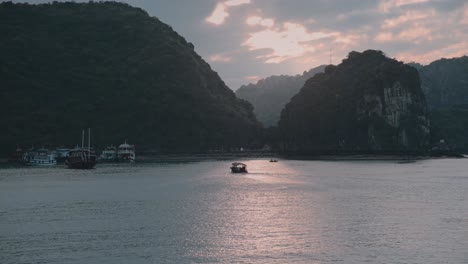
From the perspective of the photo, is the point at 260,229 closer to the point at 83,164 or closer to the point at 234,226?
the point at 234,226

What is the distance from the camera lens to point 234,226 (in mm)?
58875

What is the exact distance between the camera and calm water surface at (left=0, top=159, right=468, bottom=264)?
43.8 metres

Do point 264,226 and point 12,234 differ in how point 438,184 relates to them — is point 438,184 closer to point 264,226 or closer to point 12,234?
point 264,226

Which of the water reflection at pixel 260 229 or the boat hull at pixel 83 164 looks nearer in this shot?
the water reflection at pixel 260 229

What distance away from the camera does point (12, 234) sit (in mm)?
53312

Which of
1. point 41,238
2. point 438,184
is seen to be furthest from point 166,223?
point 438,184

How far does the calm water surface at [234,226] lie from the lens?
4381 cm

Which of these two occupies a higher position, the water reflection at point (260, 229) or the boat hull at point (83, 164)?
the boat hull at point (83, 164)

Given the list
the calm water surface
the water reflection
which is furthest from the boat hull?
the water reflection

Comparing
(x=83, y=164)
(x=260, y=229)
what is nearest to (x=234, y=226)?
(x=260, y=229)

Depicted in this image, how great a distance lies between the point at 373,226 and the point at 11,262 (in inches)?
1463

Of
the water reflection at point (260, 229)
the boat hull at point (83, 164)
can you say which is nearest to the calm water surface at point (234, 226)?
the water reflection at point (260, 229)

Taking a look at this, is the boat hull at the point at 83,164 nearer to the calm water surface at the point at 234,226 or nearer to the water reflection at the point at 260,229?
the calm water surface at the point at 234,226

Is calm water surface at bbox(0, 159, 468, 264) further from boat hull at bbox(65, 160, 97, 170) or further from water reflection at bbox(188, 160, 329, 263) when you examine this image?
boat hull at bbox(65, 160, 97, 170)
